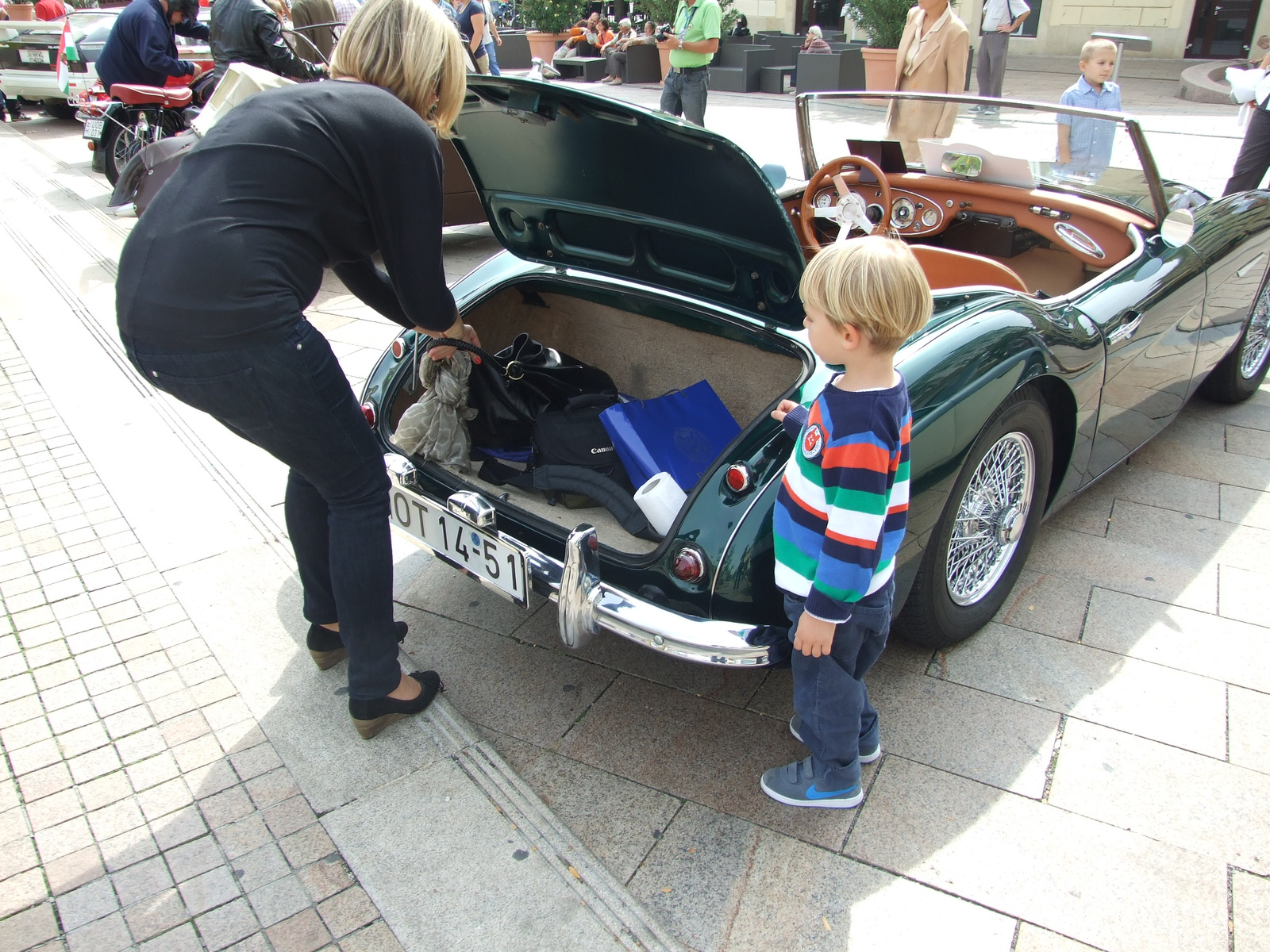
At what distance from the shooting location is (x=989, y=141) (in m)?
3.66

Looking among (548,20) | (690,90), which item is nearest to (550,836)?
(690,90)

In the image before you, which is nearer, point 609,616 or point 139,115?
point 609,616

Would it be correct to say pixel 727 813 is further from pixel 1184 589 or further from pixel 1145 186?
pixel 1145 186

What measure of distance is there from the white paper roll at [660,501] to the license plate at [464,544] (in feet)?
1.25

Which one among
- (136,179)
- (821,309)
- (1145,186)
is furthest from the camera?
(136,179)

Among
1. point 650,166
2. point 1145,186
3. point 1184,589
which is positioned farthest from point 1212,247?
point 650,166

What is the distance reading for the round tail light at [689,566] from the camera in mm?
2191

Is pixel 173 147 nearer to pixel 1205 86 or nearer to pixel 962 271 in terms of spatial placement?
pixel 962 271

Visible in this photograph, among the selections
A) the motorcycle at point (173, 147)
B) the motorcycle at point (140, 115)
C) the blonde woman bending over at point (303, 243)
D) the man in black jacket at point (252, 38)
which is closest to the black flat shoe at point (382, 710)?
the blonde woman bending over at point (303, 243)

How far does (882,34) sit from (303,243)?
14.9 meters

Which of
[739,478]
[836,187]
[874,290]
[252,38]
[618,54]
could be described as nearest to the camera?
[874,290]

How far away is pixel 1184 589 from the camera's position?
3133 mm

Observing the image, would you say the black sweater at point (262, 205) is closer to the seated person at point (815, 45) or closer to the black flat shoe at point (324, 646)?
the black flat shoe at point (324, 646)

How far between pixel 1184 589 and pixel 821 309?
81.2 inches
